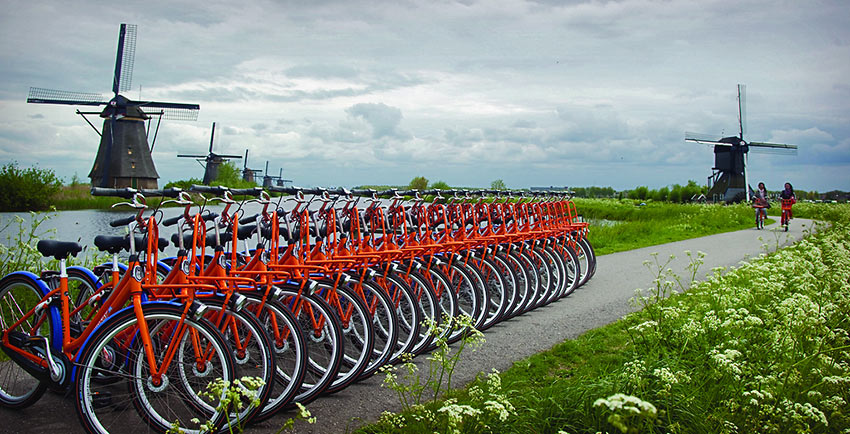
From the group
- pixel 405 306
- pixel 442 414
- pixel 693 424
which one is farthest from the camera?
pixel 405 306

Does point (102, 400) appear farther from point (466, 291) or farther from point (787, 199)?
point (787, 199)

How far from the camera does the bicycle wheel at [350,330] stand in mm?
4359

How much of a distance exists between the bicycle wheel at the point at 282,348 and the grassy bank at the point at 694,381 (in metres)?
0.60

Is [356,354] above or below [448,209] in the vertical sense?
below

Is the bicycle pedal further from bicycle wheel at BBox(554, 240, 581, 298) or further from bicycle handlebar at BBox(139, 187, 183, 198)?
bicycle wheel at BBox(554, 240, 581, 298)

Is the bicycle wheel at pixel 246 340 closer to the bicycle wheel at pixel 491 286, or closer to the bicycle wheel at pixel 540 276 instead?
the bicycle wheel at pixel 491 286

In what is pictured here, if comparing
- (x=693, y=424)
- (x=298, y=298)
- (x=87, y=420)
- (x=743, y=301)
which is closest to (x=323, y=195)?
(x=298, y=298)

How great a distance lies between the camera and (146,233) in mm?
3770

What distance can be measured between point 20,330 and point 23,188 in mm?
24546

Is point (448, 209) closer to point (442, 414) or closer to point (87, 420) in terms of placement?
point (442, 414)

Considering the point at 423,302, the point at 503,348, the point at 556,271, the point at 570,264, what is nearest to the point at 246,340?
the point at 423,302

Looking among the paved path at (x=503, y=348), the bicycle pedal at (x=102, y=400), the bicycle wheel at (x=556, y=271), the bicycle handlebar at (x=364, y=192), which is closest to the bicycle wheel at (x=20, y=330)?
the paved path at (x=503, y=348)

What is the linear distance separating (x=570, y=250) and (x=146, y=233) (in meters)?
6.54

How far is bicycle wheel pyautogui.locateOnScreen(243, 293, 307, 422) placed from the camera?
12.2 feet
